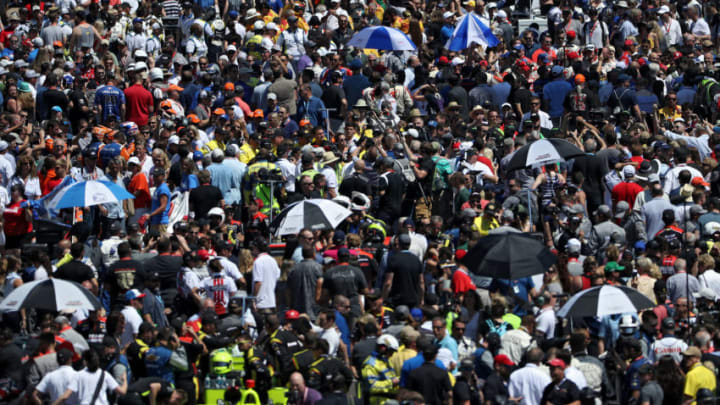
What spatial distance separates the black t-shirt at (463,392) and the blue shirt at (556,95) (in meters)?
10.8

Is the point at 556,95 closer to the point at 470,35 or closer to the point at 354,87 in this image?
the point at 470,35

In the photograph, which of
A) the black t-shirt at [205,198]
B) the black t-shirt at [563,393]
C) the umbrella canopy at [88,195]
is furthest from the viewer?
the black t-shirt at [205,198]

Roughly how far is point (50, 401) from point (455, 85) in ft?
39.9

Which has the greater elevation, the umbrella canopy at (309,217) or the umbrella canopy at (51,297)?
the umbrella canopy at (309,217)

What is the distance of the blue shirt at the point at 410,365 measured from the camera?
55.9 feet

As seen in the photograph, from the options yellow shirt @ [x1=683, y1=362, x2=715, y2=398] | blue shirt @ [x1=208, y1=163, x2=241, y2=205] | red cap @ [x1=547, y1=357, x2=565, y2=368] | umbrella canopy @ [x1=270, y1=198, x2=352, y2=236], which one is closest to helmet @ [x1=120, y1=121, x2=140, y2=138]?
blue shirt @ [x1=208, y1=163, x2=241, y2=205]

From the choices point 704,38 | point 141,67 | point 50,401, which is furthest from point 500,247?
point 704,38

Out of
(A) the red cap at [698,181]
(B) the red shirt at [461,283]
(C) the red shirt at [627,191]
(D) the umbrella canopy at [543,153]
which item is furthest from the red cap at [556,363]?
(A) the red cap at [698,181]

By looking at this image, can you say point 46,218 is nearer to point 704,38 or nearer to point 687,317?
point 687,317

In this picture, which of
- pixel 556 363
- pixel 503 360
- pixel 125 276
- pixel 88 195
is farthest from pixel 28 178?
pixel 556 363

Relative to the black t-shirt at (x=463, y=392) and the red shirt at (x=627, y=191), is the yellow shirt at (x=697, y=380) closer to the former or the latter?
the black t-shirt at (x=463, y=392)

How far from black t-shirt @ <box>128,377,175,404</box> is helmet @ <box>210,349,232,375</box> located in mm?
589

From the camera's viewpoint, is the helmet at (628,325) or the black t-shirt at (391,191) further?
the black t-shirt at (391,191)

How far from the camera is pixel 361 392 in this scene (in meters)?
17.7
